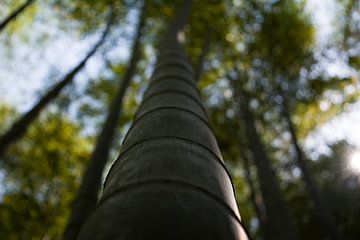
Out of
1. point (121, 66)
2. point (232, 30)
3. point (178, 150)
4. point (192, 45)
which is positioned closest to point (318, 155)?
point (232, 30)

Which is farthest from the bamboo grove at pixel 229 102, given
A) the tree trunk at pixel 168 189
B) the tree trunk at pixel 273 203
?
the tree trunk at pixel 168 189

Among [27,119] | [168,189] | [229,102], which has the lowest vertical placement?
[229,102]

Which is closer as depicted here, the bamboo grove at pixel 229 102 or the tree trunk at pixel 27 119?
the tree trunk at pixel 27 119

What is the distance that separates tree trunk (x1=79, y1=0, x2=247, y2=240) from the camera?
0.85m

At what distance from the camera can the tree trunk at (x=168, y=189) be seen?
850mm

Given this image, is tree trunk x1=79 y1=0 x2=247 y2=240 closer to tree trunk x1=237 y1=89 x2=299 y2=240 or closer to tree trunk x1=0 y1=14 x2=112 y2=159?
tree trunk x1=237 y1=89 x2=299 y2=240

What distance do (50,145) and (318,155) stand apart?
10.1m

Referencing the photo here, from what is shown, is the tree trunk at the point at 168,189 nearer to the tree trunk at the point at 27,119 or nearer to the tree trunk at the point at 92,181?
the tree trunk at the point at 92,181

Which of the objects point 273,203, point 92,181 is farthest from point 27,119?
point 273,203

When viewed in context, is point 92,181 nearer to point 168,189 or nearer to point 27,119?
point 27,119

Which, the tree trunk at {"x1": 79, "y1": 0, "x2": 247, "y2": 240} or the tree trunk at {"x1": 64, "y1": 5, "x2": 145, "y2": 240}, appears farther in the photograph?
the tree trunk at {"x1": 64, "y1": 5, "x2": 145, "y2": 240}

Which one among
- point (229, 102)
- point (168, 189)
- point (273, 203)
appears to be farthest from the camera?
point (229, 102)

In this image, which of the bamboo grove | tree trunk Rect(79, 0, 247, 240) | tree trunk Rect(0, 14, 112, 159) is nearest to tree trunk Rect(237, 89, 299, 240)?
the bamboo grove

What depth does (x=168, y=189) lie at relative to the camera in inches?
37.9
